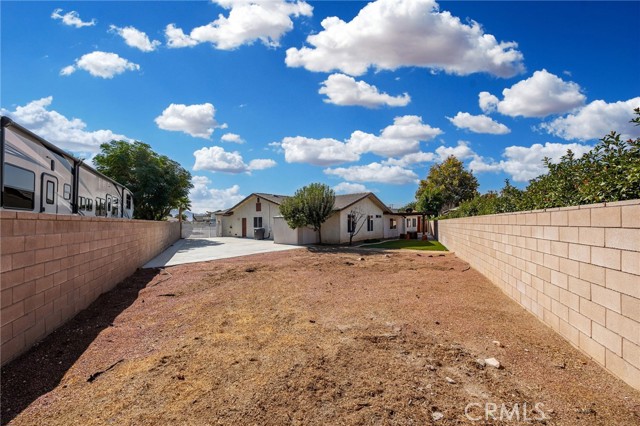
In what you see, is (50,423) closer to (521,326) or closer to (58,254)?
(58,254)

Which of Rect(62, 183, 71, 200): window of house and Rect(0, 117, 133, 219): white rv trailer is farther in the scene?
Rect(62, 183, 71, 200): window of house

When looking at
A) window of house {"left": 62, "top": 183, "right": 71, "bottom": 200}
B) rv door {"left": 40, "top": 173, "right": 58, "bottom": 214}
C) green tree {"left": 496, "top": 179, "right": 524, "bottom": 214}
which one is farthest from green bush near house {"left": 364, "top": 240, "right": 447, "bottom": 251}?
rv door {"left": 40, "top": 173, "right": 58, "bottom": 214}

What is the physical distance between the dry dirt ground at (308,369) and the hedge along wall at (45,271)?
0.85 feet

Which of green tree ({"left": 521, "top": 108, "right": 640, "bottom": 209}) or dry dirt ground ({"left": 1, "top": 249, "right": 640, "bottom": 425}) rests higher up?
green tree ({"left": 521, "top": 108, "right": 640, "bottom": 209})

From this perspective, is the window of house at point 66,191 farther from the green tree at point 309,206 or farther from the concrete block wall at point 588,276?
the green tree at point 309,206

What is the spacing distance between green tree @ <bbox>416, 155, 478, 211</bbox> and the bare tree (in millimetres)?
15975

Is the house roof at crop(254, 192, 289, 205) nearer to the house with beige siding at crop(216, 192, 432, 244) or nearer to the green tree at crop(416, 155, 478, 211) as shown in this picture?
the house with beige siding at crop(216, 192, 432, 244)

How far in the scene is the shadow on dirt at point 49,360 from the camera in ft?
10.8

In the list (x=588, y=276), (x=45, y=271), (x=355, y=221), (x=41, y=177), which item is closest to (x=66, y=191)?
(x=41, y=177)

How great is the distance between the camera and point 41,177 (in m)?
7.46

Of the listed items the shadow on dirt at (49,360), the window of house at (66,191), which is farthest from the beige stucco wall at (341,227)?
the shadow on dirt at (49,360)

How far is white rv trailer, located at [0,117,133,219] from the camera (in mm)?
6191

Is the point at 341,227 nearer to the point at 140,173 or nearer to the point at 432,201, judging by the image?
the point at 432,201

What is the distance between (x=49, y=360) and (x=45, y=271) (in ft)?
4.28
